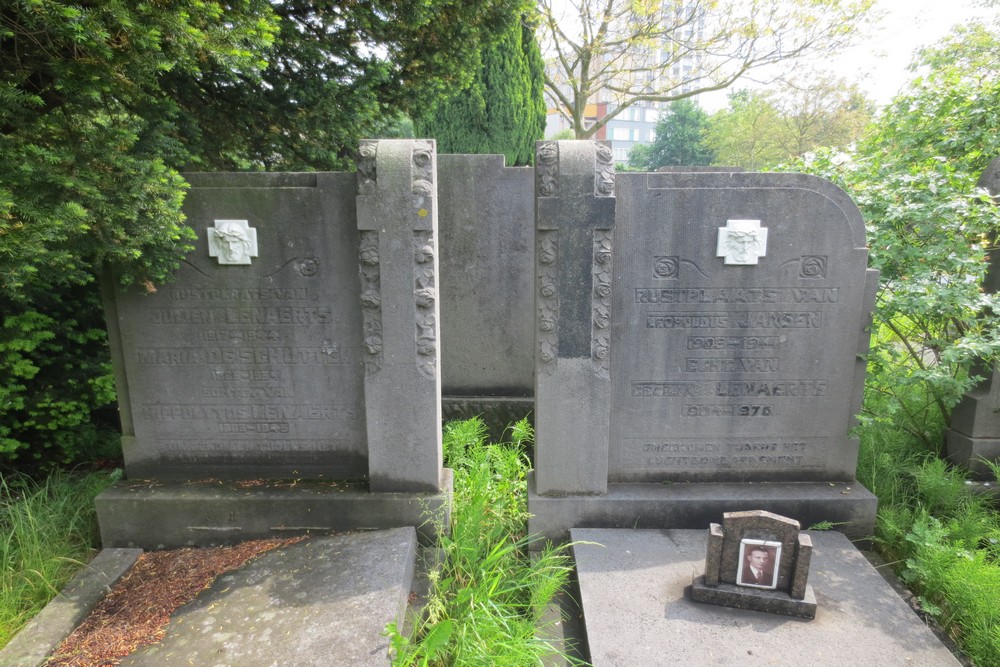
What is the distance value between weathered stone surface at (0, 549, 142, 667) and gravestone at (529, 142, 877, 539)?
2.36 m

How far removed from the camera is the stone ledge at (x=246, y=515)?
10.5 ft

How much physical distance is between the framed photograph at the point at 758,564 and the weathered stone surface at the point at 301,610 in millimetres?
1665

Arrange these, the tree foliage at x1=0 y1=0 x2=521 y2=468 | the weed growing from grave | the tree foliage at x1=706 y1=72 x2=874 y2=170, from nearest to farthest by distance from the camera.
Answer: the tree foliage at x1=0 y1=0 x2=521 y2=468 → the weed growing from grave → the tree foliage at x1=706 y1=72 x2=874 y2=170

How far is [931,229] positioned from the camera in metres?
3.48

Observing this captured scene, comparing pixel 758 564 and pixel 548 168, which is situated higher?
pixel 548 168

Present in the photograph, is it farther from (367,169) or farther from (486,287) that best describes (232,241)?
(486,287)

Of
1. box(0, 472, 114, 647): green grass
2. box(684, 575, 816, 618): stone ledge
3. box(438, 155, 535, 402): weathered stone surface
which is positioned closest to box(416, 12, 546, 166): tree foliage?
box(438, 155, 535, 402): weathered stone surface

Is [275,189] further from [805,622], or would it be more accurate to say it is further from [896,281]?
[896,281]

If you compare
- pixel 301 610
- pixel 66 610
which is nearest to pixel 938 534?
pixel 301 610

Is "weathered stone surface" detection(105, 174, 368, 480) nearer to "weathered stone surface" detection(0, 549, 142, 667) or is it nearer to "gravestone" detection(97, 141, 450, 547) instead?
"gravestone" detection(97, 141, 450, 547)

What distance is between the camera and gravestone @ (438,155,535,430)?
4.82m

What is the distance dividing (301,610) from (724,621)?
199 cm

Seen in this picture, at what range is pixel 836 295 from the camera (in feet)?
10.6

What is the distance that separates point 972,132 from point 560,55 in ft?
41.6
